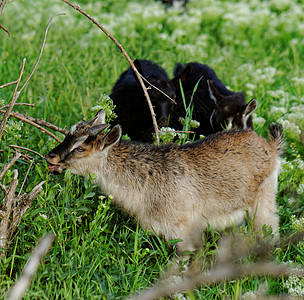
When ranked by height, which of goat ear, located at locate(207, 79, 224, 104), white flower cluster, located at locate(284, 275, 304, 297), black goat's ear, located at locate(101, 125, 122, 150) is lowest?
white flower cluster, located at locate(284, 275, 304, 297)

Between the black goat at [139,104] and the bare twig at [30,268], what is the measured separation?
2549 mm

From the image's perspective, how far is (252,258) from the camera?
4363mm

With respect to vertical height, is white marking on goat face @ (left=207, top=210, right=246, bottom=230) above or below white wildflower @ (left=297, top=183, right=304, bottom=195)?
below

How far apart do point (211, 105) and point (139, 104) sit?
3.38 feet

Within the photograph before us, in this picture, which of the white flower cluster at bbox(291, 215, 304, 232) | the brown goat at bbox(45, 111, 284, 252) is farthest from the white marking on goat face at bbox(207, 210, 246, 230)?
the white flower cluster at bbox(291, 215, 304, 232)

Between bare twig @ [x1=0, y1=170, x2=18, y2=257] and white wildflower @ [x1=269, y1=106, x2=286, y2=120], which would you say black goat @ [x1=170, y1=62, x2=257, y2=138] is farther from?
bare twig @ [x1=0, y1=170, x2=18, y2=257]

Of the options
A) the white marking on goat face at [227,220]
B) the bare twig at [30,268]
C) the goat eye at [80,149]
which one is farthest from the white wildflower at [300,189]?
the bare twig at [30,268]

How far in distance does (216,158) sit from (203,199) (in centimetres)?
38

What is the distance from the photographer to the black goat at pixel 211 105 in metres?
6.26

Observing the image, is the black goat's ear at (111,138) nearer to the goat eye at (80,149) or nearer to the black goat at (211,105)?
the goat eye at (80,149)

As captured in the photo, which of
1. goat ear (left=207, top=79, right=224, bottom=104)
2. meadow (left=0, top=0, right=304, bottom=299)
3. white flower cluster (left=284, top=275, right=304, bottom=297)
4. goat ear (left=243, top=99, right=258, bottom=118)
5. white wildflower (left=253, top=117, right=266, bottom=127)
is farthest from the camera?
goat ear (left=207, top=79, right=224, bottom=104)

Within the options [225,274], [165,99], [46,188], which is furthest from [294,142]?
[46,188]

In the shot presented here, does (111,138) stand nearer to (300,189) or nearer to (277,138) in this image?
(277,138)

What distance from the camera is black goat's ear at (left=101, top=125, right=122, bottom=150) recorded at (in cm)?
427
